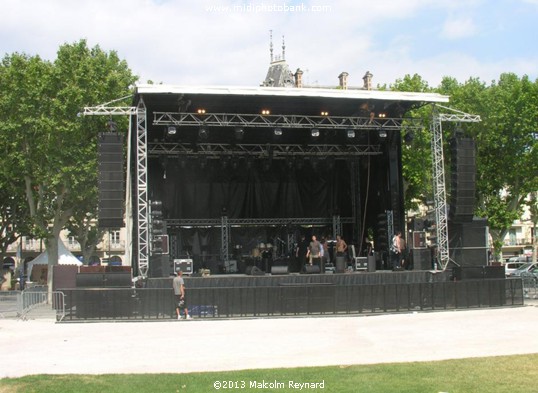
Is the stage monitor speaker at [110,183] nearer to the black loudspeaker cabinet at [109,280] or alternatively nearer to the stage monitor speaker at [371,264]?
the black loudspeaker cabinet at [109,280]

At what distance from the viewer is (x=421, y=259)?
68.8 ft

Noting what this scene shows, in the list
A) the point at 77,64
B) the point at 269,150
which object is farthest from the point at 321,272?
the point at 77,64

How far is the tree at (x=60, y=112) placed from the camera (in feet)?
91.0

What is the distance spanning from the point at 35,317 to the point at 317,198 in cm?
1247

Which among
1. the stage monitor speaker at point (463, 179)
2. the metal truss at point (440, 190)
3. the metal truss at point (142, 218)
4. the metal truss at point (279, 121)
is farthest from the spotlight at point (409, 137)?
the metal truss at point (142, 218)

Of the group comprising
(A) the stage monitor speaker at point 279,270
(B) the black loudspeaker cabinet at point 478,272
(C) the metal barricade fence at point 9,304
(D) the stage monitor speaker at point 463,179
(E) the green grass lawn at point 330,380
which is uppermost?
(D) the stage monitor speaker at point 463,179

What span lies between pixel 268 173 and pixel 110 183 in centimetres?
969

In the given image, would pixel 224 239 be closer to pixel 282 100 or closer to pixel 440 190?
pixel 282 100

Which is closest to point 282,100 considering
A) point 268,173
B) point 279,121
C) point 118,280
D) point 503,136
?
point 279,121

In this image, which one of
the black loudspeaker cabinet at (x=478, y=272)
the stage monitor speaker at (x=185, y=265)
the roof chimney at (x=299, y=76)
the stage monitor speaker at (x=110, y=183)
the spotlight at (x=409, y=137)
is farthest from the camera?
the roof chimney at (x=299, y=76)

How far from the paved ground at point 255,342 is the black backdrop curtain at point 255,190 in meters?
9.30

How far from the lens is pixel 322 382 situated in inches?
341

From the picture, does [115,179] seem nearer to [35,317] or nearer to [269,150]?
[35,317]

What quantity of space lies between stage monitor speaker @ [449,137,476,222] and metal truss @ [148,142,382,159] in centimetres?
478
